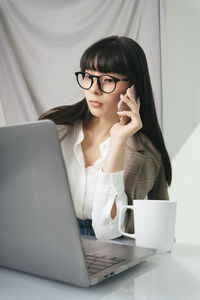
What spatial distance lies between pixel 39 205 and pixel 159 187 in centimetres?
103

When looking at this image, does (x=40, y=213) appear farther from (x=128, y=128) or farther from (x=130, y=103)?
(x=130, y=103)

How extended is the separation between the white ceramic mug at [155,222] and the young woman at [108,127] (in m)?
0.56

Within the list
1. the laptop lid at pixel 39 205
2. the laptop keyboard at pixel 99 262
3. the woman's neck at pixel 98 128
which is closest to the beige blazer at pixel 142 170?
the woman's neck at pixel 98 128

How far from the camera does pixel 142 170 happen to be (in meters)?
1.40

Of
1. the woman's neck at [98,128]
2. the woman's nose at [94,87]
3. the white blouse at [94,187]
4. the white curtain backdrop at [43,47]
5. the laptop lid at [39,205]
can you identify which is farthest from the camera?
the white curtain backdrop at [43,47]

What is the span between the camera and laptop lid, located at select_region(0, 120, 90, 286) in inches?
16.0

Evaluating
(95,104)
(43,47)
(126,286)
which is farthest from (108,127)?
(126,286)

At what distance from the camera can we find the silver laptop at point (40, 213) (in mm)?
406

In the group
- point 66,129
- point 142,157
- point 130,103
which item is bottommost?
point 142,157

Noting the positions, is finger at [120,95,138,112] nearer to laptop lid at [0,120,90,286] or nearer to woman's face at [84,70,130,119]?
woman's face at [84,70,130,119]

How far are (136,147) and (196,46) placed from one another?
46.4 inches

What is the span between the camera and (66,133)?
145cm

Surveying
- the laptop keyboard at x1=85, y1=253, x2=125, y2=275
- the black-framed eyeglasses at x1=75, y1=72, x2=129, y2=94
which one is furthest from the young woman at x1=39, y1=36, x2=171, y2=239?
the laptop keyboard at x1=85, y1=253, x2=125, y2=275

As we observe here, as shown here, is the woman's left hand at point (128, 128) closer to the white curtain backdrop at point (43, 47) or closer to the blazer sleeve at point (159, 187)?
the blazer sleeve at point (159, 187)
